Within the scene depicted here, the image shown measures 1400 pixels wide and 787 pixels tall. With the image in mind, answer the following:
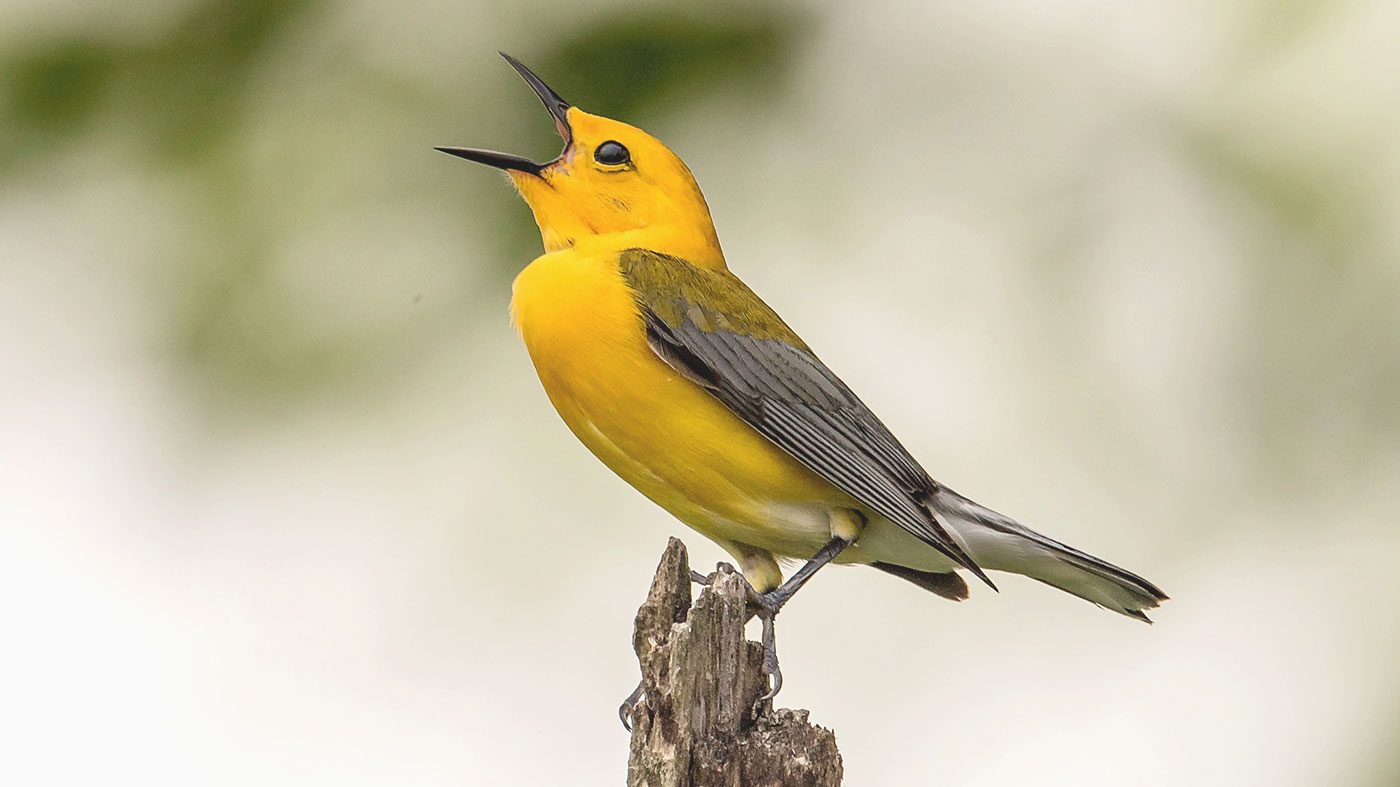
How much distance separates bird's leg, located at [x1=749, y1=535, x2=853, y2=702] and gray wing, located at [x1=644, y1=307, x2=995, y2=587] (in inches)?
11.2

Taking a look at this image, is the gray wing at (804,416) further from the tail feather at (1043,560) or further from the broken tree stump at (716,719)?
the broken tree stump at (716,719)

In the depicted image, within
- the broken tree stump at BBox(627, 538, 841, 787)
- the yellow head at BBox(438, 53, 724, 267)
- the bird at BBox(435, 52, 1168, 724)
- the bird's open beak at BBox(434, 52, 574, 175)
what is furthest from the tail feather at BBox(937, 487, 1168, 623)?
the bird's open beak at BBox(434, 52, 574, 175)

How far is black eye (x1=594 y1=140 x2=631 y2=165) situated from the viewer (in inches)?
235

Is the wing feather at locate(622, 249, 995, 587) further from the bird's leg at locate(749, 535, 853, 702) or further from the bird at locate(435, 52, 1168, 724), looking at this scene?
the bird's leg at locate(749, 535, 853, 702)

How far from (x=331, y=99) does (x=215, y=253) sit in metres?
0.81

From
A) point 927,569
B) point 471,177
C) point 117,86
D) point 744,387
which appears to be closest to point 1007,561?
point 927,569

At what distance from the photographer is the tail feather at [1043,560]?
18.6 ft

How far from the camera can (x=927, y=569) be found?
6000mm

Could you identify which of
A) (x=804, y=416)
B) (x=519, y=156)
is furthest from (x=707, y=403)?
(x=519, y=156)

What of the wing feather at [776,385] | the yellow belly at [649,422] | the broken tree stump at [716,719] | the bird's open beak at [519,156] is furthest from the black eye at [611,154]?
the broken tree stump at [716,719]

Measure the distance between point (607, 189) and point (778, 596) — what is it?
1.64 metres

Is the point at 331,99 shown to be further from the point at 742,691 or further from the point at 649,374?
the point at 742,691

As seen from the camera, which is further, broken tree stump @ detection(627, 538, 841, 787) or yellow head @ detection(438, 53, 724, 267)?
yellow head @ detection(438, 53, 724, 267)

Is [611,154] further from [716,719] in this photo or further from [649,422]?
[716,719]
